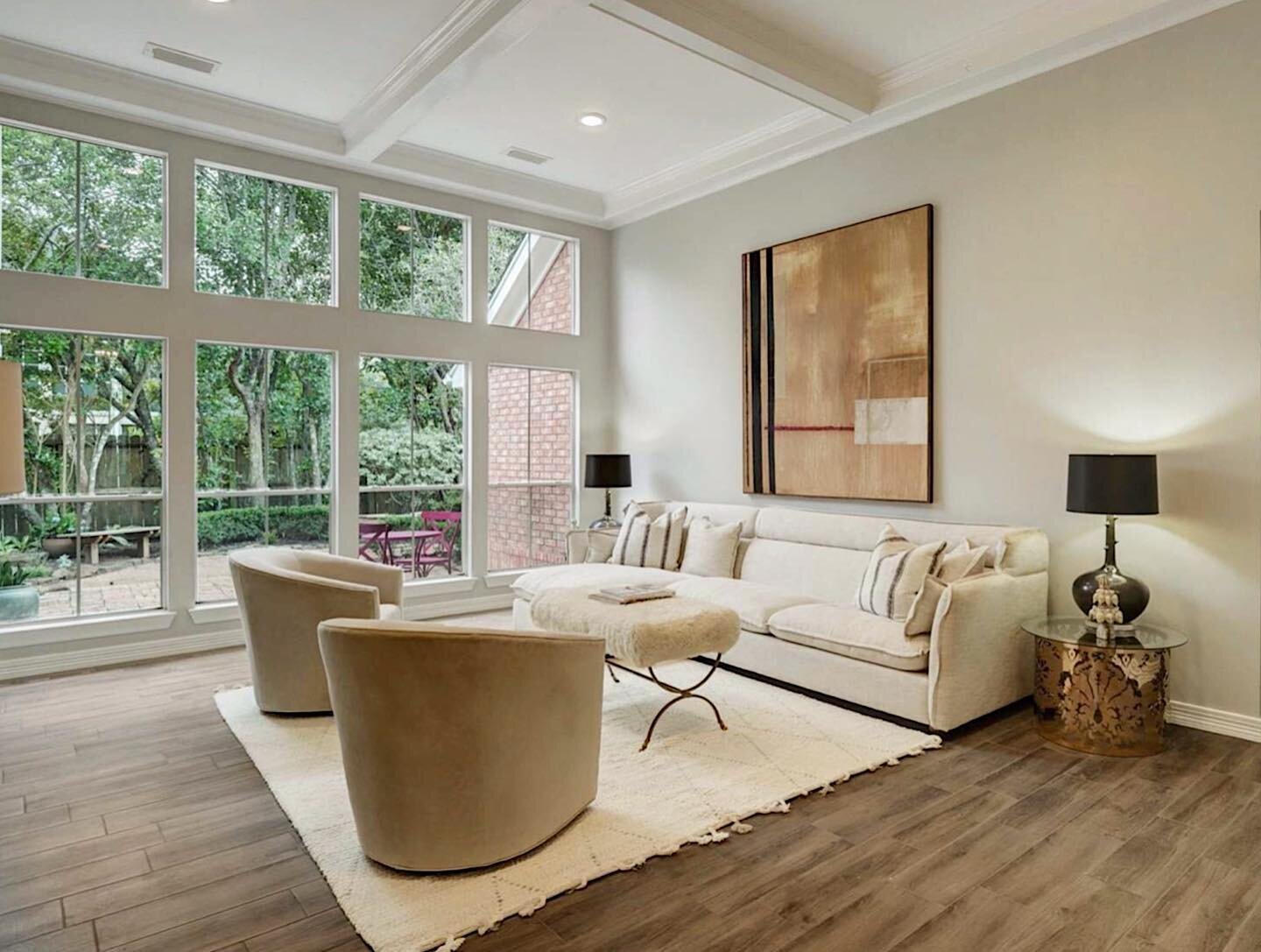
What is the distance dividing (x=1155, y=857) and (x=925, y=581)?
135 cm

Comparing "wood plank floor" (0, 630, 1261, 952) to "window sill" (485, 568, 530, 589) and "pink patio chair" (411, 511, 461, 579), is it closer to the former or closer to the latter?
"pink patio chair" (411, 511, 461, 579)

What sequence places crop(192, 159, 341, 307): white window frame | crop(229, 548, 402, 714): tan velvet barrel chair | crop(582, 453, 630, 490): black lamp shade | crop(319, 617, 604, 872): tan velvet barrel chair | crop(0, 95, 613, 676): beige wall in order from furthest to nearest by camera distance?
1. crop(582, 453, 630, 490): black lamp shade
2. crop(192, 159, 341, 307): white window frame
3. crop(0, 95, 613, 676): beige wall
4. crop(229, 548, 402, 714): tan velvet barrel chair
5. crop(319, 617, 604, 872): tan velvet barrel chair

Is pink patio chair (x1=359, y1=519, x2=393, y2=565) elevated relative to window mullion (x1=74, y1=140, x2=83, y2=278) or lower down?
lower down

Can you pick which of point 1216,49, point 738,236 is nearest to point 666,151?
point 738,236

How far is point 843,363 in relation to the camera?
16.4 ft

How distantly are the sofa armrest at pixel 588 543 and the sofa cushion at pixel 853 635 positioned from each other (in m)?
1.96

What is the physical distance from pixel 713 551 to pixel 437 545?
7.08ft

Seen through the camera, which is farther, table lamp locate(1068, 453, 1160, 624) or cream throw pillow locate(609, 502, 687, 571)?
cream throw pillow locate(609, 502, 687, 571)

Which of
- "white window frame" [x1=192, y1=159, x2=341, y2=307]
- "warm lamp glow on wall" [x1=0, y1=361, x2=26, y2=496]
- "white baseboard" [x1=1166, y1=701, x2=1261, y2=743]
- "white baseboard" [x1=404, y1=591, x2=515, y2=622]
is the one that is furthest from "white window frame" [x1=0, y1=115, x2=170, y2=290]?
"white baseboard" [x1=1166, y1=701, x2=1261, y2=743]

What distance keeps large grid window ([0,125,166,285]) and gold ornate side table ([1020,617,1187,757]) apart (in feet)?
17.5

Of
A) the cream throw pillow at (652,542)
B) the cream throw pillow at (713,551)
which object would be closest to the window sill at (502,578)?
the cream throw pillow at (652,542)

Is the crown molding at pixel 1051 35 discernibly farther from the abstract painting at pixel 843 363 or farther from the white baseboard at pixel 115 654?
the white baseboard at pixel 115 654

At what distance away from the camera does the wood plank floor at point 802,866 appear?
2068 millimetres

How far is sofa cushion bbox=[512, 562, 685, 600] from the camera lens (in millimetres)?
4984
